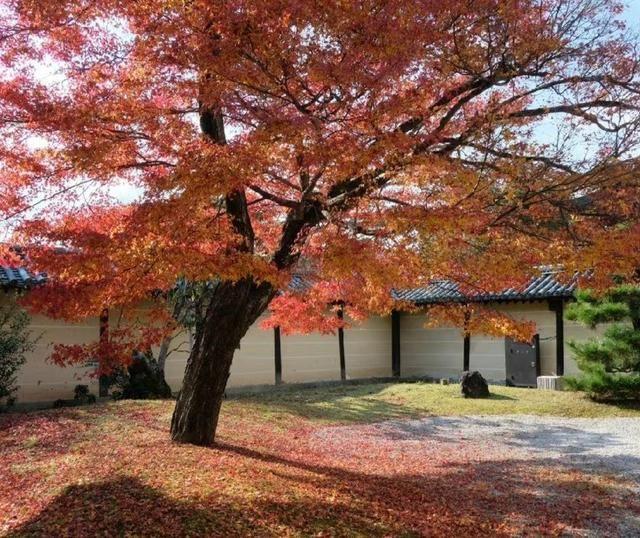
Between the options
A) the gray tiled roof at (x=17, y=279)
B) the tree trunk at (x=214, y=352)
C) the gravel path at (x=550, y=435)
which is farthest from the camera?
the gray tiled roof at (x=17, y=279)

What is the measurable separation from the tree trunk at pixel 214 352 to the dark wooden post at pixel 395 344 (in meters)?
13.8

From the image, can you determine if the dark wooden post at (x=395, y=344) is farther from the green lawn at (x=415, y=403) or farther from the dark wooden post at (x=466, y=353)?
the green lawn at (x=415, y=403)

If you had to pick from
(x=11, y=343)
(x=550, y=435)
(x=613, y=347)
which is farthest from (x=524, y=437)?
(x=11, y=343)

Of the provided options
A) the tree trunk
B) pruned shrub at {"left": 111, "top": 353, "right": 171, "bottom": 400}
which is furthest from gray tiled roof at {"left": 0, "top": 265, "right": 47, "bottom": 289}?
the tree trunk

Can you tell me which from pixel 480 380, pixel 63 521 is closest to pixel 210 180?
pixel 63 521

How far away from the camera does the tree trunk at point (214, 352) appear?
7.57m

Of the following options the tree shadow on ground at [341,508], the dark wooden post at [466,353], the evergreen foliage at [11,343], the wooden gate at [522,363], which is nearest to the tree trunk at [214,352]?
the tree shadow on ground at [341,508]

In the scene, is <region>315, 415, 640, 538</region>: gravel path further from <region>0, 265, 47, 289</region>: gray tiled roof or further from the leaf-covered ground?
<region>0, 265, 47, 289</region>: gray tiled roof

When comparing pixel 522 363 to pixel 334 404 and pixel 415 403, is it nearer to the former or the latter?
pixel 415 403

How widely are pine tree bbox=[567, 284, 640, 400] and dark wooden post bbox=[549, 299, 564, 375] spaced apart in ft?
8.07

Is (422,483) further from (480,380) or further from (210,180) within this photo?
(480,380)

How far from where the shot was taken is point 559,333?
648 inches

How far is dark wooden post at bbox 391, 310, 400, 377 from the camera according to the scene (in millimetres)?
21000

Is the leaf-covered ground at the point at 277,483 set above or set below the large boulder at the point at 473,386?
above
